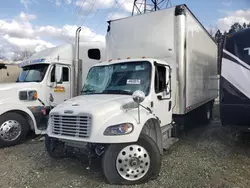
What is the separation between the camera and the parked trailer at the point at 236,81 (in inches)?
215

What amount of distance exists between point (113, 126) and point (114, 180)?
89 cm

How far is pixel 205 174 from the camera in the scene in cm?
453

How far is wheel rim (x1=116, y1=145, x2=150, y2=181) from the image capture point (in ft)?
13.1

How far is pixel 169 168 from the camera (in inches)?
189

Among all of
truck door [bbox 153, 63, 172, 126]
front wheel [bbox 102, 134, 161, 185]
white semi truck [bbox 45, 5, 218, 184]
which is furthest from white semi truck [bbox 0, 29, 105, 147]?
front wheel [bbox 102, 134, 161, 185]

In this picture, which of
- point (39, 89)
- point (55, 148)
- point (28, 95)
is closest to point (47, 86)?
point (39, 89)

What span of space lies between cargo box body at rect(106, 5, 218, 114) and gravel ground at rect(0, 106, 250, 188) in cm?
124

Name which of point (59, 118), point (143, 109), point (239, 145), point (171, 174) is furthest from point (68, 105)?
point (239, 145)

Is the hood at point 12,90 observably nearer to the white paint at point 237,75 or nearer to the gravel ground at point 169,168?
the gravel ground at point 169,168

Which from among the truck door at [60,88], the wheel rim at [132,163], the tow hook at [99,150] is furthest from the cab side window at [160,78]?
the truck door at [60,88]

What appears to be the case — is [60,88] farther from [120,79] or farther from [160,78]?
[160,78]

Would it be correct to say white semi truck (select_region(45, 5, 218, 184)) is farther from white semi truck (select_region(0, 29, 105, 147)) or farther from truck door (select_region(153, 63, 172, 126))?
white semi truck (select_region(0, 29, 105, 147))

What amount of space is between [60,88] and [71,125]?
3951 mm

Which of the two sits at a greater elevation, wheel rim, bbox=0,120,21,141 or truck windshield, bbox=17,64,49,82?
truck windshield, bbox=17,64,49,82
